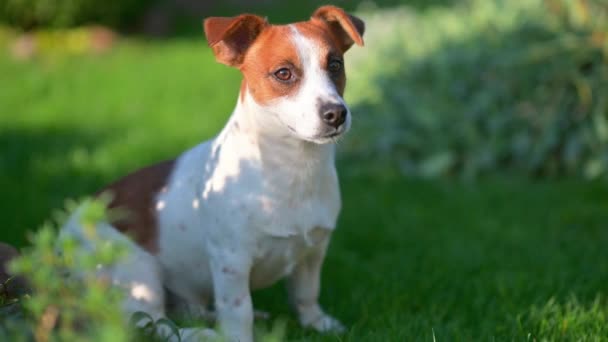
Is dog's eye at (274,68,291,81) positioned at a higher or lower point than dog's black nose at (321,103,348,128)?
higher

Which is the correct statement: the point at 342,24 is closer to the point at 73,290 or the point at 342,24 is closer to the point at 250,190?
the point at 250,190

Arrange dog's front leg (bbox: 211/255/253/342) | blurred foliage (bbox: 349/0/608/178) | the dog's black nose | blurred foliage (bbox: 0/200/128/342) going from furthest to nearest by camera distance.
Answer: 1. blurred foliage (bbox: 349/0/608/178)
2. dog's front leg (bbox: 211/255/253/342)
3. the dog's black nose
4. blurred foliage (bbox: 0/200/128/342)

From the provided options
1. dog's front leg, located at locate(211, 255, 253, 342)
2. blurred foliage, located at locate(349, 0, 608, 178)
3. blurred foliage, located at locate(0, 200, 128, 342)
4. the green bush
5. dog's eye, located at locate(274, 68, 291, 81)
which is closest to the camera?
blurred foliage, located at locate(0, 200, 128, 342)

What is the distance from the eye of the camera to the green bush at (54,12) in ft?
33.5

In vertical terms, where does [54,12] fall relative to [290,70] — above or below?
below

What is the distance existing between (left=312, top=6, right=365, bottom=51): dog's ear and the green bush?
7.88 meters

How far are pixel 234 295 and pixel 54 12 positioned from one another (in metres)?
8.27

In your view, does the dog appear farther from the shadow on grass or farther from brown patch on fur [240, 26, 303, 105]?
the shadow on grass

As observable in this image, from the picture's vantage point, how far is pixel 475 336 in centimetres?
315

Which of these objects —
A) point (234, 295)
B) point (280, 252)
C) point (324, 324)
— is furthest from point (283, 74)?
point (324, 324)

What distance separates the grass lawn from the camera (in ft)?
11.4

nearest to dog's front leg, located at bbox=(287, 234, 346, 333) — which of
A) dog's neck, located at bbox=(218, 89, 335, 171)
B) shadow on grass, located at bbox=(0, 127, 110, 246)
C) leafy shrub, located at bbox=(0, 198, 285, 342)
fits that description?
dog's neck, located at bbox=(218, 89, 335, 171)

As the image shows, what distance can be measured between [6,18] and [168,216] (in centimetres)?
819

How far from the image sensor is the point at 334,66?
3010 millimetres
